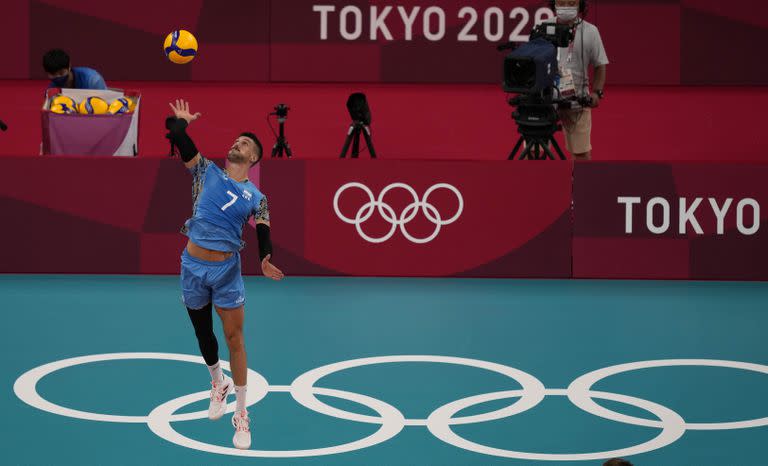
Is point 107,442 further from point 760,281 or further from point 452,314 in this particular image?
point 760,281

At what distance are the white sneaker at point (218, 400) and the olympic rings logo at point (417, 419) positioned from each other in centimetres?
8

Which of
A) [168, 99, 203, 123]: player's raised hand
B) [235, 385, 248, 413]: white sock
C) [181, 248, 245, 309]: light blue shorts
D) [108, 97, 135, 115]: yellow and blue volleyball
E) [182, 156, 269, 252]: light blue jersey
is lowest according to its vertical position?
[235, 385, 248, 413]: white sock

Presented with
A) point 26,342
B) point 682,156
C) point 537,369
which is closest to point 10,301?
point 26,342

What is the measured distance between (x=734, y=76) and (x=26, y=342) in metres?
10.3

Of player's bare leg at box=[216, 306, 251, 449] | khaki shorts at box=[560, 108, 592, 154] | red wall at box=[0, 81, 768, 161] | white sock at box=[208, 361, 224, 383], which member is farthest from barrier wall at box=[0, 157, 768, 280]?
player's bare leg at box=[216, 306, 251, 449]

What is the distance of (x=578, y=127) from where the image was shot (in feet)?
37.0

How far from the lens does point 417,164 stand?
1055cm

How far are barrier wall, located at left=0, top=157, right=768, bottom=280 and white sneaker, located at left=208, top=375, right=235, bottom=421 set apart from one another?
4079 millimetres

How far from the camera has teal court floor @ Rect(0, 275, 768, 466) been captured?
6043 millimetres

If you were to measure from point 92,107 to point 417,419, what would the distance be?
6.23 metres

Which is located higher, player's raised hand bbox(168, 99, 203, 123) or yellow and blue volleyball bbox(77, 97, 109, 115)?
yellow and blue volleyball bbox(77, 97, 109, 115)

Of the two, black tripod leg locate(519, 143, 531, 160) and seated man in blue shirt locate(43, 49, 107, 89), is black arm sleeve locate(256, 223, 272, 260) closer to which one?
black tripod leg locate(519, 143, 531, 160)

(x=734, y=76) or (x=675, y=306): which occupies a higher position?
(x=734, y=76)

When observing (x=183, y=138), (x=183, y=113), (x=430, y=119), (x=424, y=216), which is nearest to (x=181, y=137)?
(x=183, y=138)
